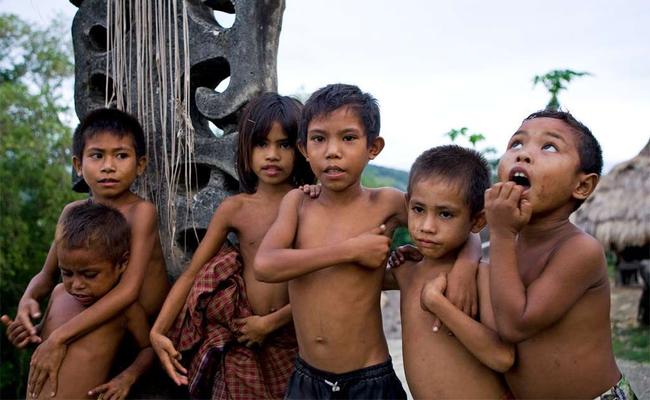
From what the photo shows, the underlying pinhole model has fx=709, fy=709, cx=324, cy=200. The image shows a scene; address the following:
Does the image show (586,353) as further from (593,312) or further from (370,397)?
(370,397)

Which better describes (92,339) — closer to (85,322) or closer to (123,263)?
(85,322)

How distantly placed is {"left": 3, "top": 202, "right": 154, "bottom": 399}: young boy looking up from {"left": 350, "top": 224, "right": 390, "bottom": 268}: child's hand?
1.12 meters

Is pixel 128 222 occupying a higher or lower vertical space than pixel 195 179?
lower

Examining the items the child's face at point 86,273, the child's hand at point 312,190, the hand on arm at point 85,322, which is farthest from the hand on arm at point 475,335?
the child's face at point 86,273

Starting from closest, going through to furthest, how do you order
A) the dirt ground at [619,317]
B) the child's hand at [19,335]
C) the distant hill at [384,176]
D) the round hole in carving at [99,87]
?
1. the child's hand at [19,335]
2. the round hole in carving at [99,87]
3. the dirt ground at [619,317]
4. the distant hill at [384,176]

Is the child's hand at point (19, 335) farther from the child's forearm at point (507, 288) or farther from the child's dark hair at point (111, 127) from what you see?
the child's forearm at point (507, 288)

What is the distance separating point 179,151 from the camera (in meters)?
3.26

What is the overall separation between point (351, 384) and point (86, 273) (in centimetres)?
124

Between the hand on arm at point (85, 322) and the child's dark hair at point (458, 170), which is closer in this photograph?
the child's dark hair at point (458, 170)

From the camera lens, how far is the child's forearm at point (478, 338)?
7.71ft

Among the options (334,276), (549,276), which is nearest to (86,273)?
(334,276)

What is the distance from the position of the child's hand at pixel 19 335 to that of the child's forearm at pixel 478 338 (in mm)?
1841

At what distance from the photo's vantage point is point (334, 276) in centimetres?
266

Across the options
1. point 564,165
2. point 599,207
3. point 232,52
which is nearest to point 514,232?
point 564,165
